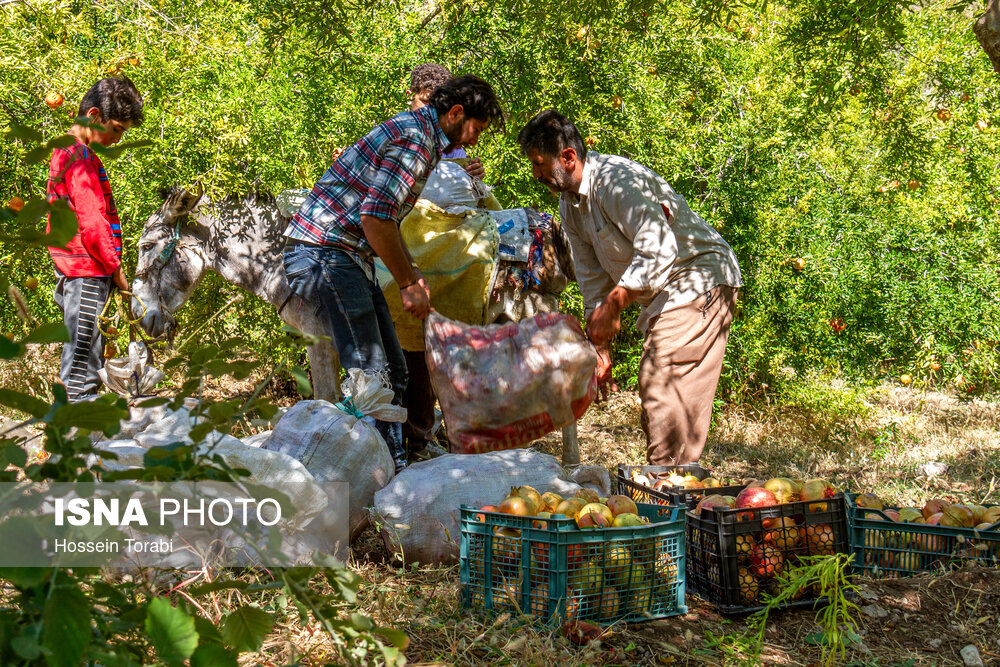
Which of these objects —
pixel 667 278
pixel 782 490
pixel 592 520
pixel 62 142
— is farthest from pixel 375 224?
pixel 62 142

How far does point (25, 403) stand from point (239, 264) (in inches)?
171

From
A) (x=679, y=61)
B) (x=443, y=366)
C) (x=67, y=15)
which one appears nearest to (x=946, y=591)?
(x=443, y=366)

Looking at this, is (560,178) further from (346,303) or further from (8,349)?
(8,349)

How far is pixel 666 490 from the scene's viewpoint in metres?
3.22

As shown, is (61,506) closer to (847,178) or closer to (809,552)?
(809,552)

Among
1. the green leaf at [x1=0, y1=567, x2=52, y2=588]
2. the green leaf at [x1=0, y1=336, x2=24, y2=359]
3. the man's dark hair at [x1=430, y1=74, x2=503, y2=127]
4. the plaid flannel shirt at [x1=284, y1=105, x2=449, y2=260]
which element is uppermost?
the man's dark hair at [x1=430, y1=74, x2=503, y2=127]

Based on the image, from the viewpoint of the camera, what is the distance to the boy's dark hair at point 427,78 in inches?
184

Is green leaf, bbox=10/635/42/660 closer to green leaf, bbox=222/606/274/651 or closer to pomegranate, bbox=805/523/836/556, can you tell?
green leaf, bbox=222/606/274/651

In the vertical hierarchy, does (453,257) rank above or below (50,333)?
above

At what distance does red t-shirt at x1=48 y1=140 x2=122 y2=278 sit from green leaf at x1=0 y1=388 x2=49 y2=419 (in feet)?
10.3

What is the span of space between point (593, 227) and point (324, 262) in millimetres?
1338

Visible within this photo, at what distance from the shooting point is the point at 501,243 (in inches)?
186

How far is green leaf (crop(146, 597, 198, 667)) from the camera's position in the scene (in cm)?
98

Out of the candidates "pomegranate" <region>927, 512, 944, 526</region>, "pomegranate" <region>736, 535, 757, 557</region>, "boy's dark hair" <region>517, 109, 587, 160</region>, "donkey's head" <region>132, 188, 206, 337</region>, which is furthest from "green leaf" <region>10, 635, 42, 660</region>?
"donkey's head" <region>132, 188, 206, 337</region>
